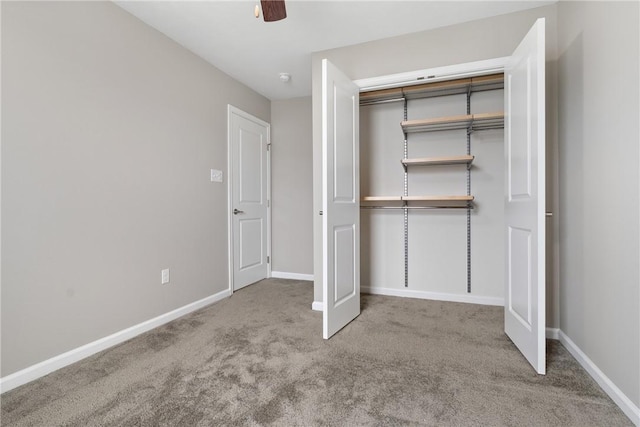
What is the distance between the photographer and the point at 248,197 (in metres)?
3.83

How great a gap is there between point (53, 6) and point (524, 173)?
297 cm

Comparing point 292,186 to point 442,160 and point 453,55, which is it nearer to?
point 442,160

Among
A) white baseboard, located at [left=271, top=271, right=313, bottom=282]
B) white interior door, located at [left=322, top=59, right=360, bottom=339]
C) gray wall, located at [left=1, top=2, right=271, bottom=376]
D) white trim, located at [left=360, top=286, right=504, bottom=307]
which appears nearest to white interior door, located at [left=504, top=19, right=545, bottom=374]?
white trim, located at [left=360, top=286, right=504, bottom=307]

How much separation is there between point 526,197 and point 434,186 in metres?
1.35

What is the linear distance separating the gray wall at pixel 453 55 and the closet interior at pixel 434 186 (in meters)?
0.26

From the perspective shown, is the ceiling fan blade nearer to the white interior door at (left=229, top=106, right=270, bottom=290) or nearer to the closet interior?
the closet interior

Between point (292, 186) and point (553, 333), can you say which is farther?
point (292, 186)

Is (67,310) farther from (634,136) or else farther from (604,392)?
(634,136)

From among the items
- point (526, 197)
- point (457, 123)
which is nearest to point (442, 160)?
point (457, 123)

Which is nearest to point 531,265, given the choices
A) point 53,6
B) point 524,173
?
point 524,173

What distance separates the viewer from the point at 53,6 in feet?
6.02

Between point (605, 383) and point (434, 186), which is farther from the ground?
point (434, 186)

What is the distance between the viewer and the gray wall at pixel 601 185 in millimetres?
1385

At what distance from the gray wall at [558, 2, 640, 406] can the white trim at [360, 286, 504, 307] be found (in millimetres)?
777
